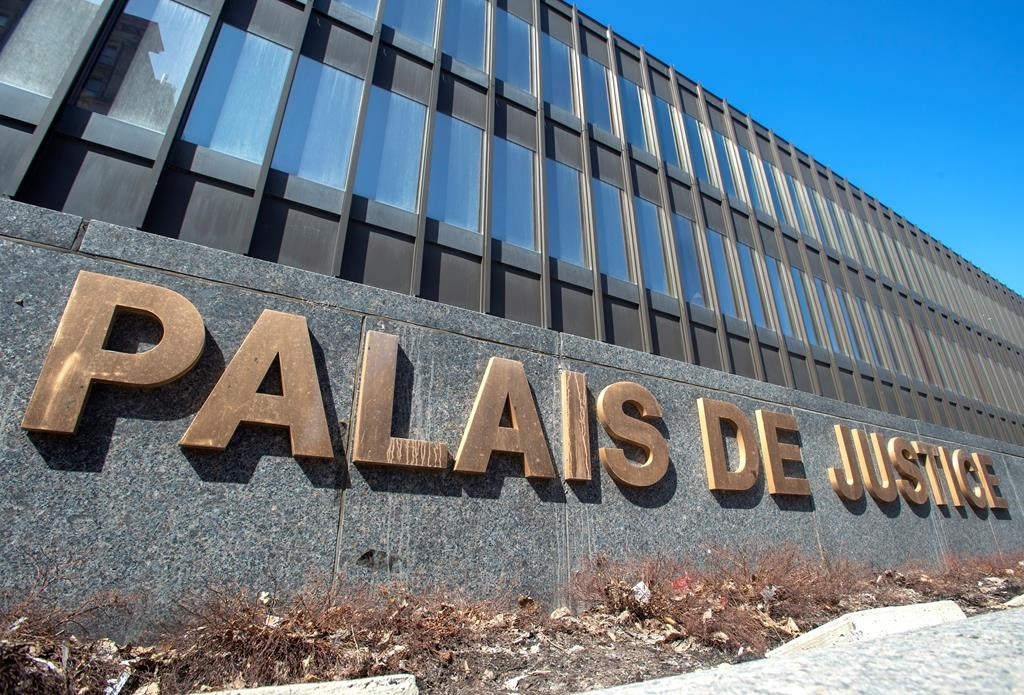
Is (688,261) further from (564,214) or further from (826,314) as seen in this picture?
(826,314)

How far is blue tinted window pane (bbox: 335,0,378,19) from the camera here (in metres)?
9.00

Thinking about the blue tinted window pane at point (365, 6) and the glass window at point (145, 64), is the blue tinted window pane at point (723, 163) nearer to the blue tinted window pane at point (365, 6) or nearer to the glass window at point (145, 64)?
the blue tinted window pane at point (365, 6)

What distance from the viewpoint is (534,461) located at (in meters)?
6.36

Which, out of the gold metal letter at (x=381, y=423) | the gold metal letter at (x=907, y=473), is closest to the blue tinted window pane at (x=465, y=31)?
the gold metal letter at (x=381, y=423)

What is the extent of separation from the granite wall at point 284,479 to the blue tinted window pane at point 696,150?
24.6 feet

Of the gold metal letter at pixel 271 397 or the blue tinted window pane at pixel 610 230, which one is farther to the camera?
the blue tinted window pane at pixel 610 230

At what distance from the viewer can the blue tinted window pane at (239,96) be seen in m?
6.83

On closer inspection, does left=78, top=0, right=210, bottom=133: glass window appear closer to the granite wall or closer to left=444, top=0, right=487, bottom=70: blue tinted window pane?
the granite wall

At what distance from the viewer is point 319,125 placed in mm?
→ 7754

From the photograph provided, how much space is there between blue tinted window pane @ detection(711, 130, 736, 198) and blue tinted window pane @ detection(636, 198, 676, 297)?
367 centimetres

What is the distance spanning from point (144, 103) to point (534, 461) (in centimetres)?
665

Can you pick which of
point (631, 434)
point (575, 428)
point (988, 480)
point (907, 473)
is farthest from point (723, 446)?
point (988, 480)

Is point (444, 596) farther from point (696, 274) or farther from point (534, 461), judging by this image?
point (696, 274)

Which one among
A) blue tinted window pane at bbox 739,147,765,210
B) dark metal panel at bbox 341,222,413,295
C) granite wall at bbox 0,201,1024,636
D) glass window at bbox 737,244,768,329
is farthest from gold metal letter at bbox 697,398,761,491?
blue tinted window pane at bbox 739,147,765,210
